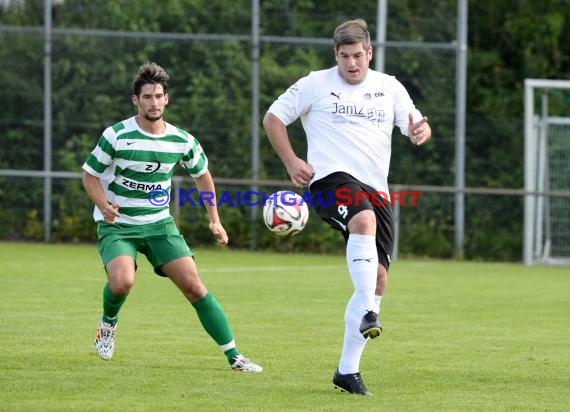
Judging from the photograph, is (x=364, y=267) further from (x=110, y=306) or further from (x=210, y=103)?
(x=210, y=103)

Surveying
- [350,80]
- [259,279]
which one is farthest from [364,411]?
[259,279]

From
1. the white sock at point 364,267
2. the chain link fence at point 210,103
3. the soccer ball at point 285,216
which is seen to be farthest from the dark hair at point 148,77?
the chain link fence at point 210,103

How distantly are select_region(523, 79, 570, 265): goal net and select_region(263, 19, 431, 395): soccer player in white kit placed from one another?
404 inches

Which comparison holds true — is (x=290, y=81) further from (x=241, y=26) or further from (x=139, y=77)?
(x=139, y=77)

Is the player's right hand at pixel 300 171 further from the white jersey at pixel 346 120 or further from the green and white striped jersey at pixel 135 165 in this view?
the green and white striped jersey at pixel 135 165

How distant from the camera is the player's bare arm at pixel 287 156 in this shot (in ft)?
22.0

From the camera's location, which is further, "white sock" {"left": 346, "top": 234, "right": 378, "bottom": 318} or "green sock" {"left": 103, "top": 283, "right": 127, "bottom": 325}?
"green sock" {"left": 103, "top": 283, "right": 127, "bottom": 325}

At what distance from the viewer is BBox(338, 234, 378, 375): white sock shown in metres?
6.47

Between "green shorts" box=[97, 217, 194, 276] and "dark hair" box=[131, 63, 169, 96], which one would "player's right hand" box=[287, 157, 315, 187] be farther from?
"dark hair" box=[131, 63, 169, 96]

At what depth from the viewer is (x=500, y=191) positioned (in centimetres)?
1725

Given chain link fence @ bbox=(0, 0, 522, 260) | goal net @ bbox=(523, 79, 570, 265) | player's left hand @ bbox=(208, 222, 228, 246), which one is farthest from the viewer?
chain link fence @ bbox=(0, 0, 522, 260)

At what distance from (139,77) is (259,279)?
639cm

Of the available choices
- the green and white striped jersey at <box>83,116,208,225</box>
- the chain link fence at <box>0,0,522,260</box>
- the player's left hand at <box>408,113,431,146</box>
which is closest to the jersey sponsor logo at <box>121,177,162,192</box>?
the green and white striped jersey at <box>83,116,208,225</box>

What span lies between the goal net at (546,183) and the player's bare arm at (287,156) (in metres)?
10.5
